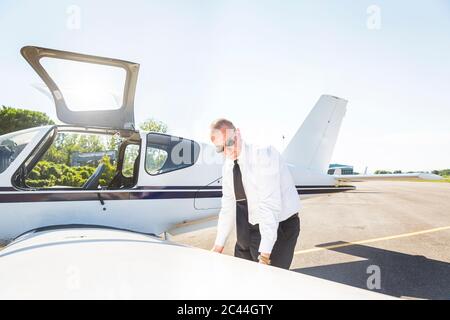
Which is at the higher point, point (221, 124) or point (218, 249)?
point (221, 124)

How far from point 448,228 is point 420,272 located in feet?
14.5

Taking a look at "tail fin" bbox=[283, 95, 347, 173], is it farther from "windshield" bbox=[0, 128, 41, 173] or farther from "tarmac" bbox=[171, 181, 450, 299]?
"windshield" bbox=[0, 128, 41, 173]

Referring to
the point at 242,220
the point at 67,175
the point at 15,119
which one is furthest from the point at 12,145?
the point at 15,119

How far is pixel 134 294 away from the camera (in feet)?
3.90

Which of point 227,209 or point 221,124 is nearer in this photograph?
point 221,124

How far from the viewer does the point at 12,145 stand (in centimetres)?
349

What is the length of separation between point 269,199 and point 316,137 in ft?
12.5

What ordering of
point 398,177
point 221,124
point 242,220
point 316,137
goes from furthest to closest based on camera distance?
point 316,137
point 398,177
point 242,220
point 221,124

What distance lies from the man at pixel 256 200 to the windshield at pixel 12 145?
260 cm

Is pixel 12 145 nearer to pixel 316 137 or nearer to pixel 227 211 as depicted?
pixel 227 211

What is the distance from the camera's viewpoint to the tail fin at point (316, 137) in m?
5.56
